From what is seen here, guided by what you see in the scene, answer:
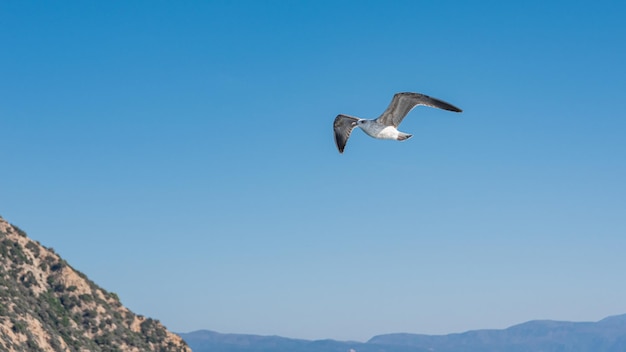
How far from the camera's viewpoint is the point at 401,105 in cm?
3039

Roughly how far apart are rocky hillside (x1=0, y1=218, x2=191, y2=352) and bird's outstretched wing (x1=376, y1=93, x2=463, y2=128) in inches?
2705

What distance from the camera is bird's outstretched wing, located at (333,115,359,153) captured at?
35125 mm

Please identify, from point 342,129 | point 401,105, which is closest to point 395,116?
point 401,105

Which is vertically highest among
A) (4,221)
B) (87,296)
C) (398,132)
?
(4,221)

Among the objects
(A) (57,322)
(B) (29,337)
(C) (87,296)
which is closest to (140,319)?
(C) (87,296)

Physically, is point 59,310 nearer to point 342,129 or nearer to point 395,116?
point 342,129

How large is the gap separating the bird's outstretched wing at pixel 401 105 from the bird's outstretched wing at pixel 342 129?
4.75 m

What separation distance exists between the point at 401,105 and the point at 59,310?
82.4m

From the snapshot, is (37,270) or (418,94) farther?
(37,270)

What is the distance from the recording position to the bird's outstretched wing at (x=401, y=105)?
30.0 metres

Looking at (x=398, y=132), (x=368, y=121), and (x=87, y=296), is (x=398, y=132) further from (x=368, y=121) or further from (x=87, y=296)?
(x=87, y=296)

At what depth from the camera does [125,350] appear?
349 feet

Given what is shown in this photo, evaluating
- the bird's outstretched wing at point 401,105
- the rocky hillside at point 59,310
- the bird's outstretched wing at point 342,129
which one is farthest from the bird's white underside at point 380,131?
the rocky hillside at point 59,310

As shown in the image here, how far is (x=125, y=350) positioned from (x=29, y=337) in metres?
17.8
